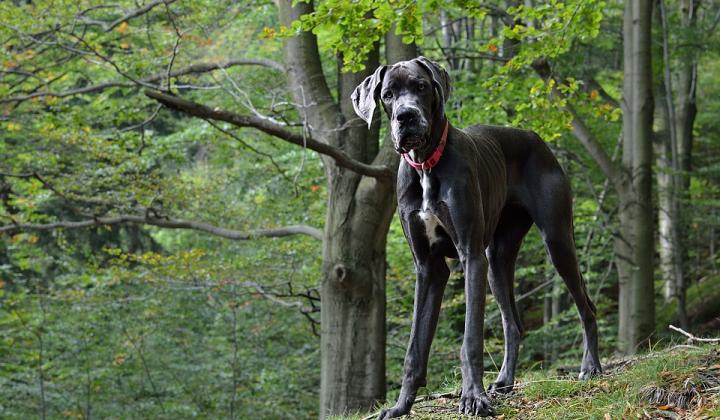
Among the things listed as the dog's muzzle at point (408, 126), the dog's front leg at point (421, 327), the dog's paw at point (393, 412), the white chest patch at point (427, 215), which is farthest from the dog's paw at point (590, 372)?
the dog's muzzle at point (408, 126)

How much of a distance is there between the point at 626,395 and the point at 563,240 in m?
1.41

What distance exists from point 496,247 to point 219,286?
8214 mm

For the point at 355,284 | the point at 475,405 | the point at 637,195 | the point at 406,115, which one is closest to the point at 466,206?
the point at 406,115

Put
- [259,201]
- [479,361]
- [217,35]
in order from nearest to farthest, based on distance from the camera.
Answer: [479,361] → [259,201] → [217,35]

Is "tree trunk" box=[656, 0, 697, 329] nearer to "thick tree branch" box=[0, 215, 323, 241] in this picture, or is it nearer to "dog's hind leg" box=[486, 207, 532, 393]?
"thick tree branch" box=[0, 215, 323, 241]

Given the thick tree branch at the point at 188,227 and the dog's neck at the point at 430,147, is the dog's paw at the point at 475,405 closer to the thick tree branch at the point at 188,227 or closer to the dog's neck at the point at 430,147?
the dog's neck at the point at 430,147

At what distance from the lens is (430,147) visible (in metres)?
5.22

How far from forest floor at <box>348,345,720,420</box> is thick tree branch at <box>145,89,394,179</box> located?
3.13 meters

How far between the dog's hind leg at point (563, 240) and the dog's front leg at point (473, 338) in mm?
1018

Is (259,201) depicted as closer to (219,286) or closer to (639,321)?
(219,286)

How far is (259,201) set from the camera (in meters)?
17.2

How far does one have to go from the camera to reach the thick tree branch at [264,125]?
7832mm

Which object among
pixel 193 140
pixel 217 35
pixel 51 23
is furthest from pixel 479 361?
pixel 217 35

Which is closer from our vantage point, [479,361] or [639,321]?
[479,361]
